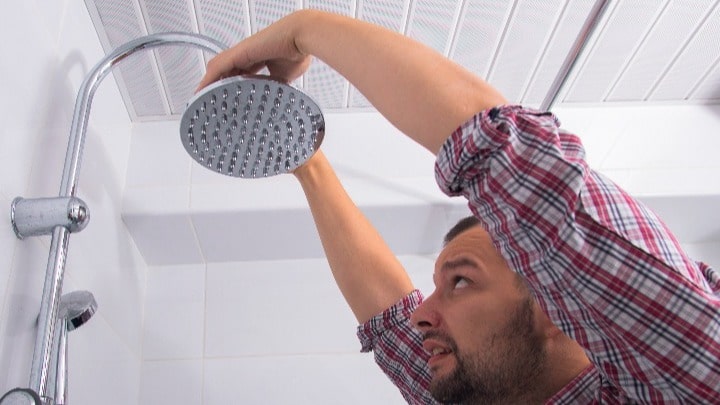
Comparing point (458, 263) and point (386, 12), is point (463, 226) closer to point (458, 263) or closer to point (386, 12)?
point (458, 263)

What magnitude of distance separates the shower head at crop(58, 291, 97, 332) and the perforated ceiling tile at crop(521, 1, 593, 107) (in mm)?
860

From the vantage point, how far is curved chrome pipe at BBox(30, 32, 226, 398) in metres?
0.76

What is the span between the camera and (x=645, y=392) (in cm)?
54

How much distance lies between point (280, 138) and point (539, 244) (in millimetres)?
344

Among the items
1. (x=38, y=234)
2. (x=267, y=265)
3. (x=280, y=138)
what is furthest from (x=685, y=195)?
(x=38, y=234)

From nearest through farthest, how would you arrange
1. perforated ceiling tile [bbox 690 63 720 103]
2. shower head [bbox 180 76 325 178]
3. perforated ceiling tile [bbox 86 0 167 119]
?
1. shower head [bbox 180 76 325 178]
2. perforated ceiling tile [bbox 86 0 167 119]
3. perforated ceiling tile [bbox 690 63 720 103]

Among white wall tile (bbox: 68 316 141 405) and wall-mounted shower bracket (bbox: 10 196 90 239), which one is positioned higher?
wall-mounted shower bracket (bbox: 10 196 90 239)

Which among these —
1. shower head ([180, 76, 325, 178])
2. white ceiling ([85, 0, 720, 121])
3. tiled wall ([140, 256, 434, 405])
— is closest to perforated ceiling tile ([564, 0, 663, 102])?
white ceiling ([85, 0, 720, 121])

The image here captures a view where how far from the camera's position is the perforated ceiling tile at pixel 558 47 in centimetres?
119

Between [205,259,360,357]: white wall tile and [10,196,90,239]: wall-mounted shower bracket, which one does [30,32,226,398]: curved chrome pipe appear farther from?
[205,259,360,357]: white wall tile

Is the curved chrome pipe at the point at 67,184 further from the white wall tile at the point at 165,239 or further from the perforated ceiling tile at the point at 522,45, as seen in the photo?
the perforated ceiling tile at the point at 522,45

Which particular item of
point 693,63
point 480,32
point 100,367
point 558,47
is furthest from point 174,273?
point 693,63

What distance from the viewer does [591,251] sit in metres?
0.49

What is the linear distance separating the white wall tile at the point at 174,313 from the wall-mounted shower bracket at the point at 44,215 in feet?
1.57
